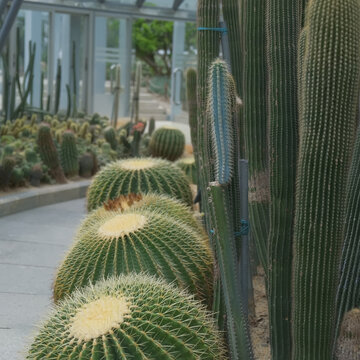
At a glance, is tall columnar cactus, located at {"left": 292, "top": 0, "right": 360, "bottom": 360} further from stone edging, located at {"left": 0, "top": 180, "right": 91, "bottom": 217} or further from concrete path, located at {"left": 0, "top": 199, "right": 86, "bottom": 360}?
stone edging, located at {"left": 0, "top": 180, "right": 91, "bottom": 217}

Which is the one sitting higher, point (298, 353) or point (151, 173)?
point (151, 173)

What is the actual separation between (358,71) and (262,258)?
1.38m

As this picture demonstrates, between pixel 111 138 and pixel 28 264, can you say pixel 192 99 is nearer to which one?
pixel 28 264

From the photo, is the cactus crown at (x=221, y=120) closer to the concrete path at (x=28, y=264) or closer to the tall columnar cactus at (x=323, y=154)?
the tall columnar cactus at (x=323, y=154)

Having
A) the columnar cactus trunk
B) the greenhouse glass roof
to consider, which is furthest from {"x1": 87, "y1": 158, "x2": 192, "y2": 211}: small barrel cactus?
the greenhouse glass roof

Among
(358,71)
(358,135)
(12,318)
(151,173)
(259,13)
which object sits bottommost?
(12,318)

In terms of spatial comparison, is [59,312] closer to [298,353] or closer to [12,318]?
[298,353]

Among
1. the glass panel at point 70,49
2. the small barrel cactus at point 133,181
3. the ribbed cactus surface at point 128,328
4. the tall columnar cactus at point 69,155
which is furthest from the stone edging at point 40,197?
the glass panel at point 70,49

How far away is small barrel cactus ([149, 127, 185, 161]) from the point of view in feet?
33.5

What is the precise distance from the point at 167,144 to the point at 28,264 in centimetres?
499

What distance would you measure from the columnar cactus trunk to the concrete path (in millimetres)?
1034

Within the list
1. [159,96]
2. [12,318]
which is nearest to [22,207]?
[12,318]

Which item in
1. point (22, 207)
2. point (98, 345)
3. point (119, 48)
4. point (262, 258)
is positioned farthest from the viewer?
point (119, 48)

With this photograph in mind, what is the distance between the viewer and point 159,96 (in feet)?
106
